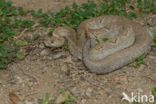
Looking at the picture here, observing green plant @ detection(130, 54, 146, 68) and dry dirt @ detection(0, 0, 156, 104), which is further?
green plant @ detection(130, 54, 146, 68)

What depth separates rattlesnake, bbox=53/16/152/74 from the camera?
6.07 metres

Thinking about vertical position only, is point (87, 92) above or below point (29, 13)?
below

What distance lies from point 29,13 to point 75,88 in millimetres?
2104

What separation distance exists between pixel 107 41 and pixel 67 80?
0.81 metres

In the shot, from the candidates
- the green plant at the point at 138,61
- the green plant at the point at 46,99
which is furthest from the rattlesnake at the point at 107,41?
the green plant at the point at 46,99

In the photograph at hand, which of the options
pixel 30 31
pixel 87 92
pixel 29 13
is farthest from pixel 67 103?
pixel 29 13

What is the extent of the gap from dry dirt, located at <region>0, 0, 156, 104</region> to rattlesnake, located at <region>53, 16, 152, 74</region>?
13cm

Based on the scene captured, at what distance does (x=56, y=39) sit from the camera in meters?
6.73

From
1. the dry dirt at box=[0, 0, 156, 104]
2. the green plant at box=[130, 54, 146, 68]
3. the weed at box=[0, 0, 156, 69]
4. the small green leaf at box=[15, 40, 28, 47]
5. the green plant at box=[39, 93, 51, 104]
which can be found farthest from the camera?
the weed at box=[0, 0, 156, 69]

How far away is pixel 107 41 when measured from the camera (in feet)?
21.0

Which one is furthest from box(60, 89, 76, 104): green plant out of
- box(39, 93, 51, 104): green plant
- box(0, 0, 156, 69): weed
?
box(0, 0, 156, 69): weed

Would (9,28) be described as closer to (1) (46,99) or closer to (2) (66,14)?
(2) (66,14)

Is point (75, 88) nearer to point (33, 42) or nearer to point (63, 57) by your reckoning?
point (63, 57)

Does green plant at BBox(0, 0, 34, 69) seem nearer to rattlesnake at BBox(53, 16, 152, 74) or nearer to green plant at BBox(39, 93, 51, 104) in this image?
rattlesnake at BBox(53, 16, 152, 74)
